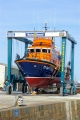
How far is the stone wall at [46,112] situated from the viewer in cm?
1223

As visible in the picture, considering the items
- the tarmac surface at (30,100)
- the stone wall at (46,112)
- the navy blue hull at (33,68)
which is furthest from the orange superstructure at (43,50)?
the stone wall at (46,112)

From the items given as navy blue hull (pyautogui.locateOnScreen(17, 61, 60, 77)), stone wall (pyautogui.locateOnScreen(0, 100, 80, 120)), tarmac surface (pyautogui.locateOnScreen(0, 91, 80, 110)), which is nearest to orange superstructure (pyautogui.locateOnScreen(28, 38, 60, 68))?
navy blue hull (pyautogui.locateOnScreen(17, 61, 60, 77))

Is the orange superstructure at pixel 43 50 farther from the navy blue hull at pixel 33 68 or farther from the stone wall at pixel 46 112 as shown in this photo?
the stone wall at pixel 46 112

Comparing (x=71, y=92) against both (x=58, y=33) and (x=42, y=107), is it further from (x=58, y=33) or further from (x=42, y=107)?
(x=42, y=107)

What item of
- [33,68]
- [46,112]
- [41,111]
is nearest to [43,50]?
[33,68]

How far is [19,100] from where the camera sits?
46.1ft

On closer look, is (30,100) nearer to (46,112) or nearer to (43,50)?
(46,112)

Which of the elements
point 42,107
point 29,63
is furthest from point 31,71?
point 42,107

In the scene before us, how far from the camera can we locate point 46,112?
1549 centimetres

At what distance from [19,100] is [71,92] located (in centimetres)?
1866

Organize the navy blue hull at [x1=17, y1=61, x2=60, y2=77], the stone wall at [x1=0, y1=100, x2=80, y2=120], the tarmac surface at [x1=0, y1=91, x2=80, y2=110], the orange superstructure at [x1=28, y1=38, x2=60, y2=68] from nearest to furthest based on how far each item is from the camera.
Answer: the stone wall at [x1=0, y1=100, x2=80, y2=120] < the tarmac surface at [x1=0, y1=91, x2=80, y2=110] < the navy blue hull at [x1=17, y1=61, x2=60, y2=77] < the orange superstructure at [x1=28, y1=38, x2=60, y2=68]

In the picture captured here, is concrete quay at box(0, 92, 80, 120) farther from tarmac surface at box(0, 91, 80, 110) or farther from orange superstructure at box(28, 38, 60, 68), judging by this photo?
orange superstructure at box(28, 38, 60, 68)

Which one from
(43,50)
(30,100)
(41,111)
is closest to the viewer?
(41,111)

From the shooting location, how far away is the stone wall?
1223 centimetres
